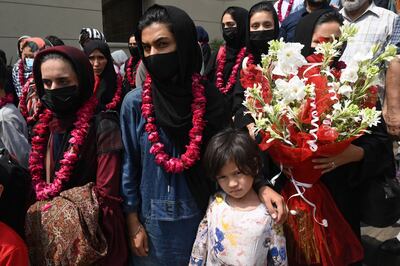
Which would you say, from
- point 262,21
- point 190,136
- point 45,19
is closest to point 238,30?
point 262,21

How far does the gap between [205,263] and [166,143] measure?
67cm

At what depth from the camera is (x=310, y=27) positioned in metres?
2.27

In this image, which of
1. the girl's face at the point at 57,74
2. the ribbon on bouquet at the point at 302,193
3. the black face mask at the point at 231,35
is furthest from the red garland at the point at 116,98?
the ribbon on bouquet at the point at 302,193

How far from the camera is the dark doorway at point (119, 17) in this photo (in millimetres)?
10219

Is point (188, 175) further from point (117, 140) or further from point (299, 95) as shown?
point (299, 95)

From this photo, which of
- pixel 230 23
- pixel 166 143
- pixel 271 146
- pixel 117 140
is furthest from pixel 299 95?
pixel 230 23

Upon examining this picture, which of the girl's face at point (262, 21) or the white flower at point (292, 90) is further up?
the girl's face at point (262, 21)

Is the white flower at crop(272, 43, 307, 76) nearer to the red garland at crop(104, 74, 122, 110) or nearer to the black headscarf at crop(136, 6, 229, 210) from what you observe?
the black headscarf at crop(136, 6, 229, 210)

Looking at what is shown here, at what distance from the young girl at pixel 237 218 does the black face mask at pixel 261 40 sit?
6.58 ft

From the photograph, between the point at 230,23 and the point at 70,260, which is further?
the point at 230,23

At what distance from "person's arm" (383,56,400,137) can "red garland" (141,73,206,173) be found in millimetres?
1776

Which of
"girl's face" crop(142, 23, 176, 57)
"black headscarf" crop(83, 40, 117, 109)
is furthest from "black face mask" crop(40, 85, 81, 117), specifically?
"black headscarf" crop(83, 40, 117, 109)

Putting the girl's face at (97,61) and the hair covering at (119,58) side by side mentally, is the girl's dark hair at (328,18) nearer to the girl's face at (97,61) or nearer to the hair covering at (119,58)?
the girl's face at (97,61)

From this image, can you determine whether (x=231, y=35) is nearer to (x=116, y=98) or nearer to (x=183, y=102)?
(x=116, y=98)
